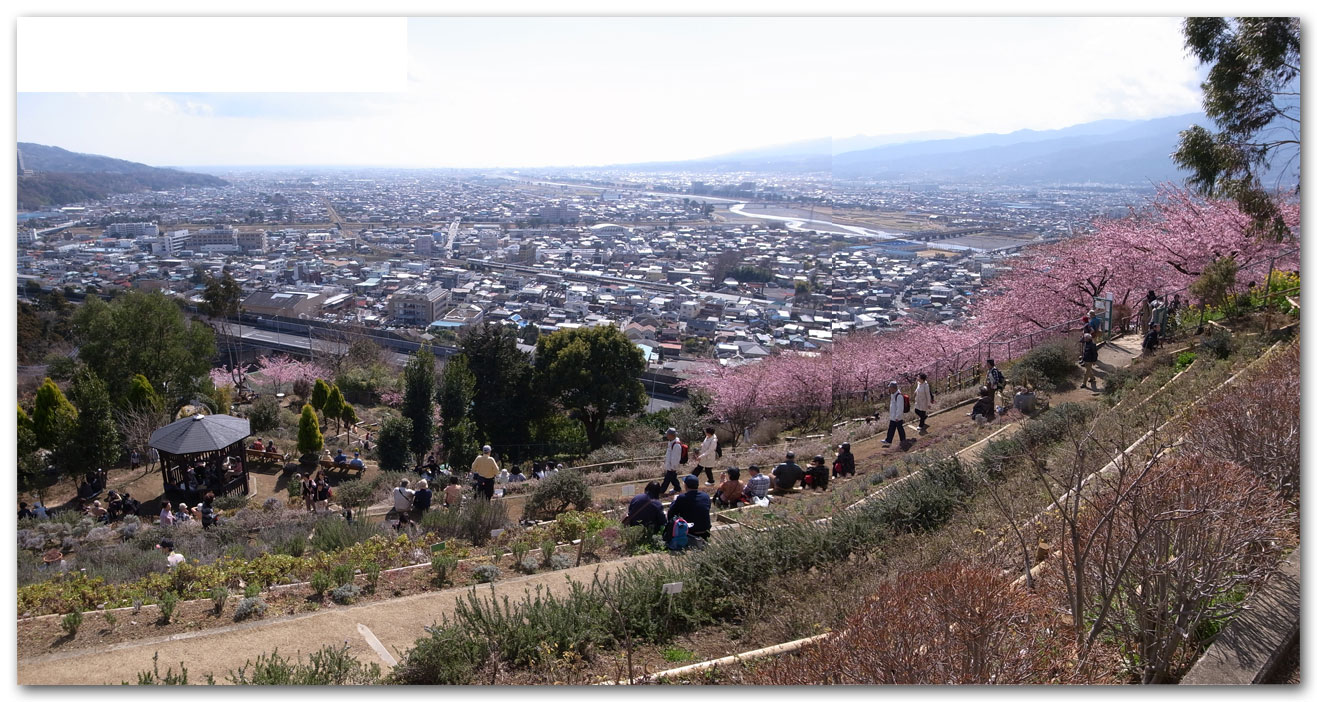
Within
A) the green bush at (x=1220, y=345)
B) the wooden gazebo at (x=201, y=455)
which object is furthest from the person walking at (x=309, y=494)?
the green bush at (x=1220, y=345)

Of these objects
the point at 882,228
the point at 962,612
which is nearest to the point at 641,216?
the point at 882,228

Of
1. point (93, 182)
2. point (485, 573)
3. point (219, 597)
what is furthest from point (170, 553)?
point (93, 182)

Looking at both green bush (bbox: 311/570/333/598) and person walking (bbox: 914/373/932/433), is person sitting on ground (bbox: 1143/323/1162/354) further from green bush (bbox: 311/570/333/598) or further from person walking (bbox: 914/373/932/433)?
green bush (bbox: 311/570/333/598)

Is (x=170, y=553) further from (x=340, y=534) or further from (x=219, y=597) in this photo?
(x=219, y=597)

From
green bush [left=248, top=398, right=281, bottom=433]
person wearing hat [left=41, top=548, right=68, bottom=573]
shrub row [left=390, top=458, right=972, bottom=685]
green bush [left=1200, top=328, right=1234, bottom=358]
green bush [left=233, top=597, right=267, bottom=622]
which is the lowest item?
green bush [left=248, top=398, right=281, bottom=433]

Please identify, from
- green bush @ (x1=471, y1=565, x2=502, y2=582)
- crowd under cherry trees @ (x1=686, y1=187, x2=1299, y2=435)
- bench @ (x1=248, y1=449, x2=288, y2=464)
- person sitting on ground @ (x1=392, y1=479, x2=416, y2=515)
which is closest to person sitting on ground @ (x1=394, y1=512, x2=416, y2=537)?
person sitting on ground @ (x1=392, y1=479, x2=416, y2=515)

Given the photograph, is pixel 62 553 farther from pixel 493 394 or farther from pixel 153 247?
pixel 153 247
